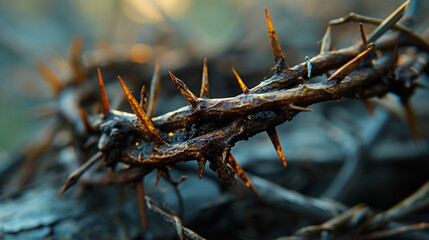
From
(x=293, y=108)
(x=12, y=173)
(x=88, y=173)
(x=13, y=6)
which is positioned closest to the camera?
(x=293, y=108)

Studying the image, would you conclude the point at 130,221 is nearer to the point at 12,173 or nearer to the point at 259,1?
the point at 12,173

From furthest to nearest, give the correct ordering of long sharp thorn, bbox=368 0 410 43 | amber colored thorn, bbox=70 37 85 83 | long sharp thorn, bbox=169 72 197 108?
amber colored thorn, bbox=70 37 85 83 < long sharp thorn, bbox=368 0 410 43 < long sharp thorn, bbox=169 72 197 108

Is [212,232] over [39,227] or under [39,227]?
under

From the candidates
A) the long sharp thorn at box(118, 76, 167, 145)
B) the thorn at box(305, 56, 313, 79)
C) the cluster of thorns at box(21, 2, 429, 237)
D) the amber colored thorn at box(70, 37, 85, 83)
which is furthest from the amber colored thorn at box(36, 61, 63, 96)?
the thorn at box(305, 56, 313, 79)

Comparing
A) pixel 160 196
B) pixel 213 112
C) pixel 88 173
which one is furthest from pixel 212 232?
pixel 213 112

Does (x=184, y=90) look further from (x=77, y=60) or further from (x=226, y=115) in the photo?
(x=77, y=60)

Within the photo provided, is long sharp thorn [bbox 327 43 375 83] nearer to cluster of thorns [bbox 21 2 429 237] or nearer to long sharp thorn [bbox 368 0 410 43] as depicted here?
cluster of thorns [bbox 21 2 429 237]
